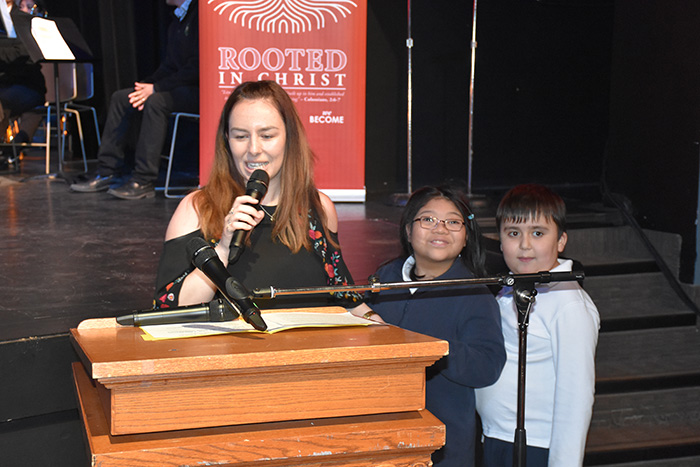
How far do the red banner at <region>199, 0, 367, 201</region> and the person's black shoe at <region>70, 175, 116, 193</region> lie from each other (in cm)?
105

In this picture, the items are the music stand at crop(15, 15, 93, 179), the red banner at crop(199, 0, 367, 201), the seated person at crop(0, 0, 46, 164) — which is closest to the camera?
the red banner at crop(199, 0, 367, 201)

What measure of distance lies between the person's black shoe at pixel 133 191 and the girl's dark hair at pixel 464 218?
3480mm

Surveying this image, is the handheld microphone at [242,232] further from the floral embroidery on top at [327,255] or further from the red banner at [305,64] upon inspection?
the red banner at [305,64]

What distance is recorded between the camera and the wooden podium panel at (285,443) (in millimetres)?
1060

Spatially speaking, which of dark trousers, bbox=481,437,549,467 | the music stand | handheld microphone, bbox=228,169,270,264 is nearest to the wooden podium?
handheld microphone, bbox=228,169,270,264

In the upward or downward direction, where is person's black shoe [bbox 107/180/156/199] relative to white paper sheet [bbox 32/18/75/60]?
downward

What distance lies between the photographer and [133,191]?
5281 millimetres

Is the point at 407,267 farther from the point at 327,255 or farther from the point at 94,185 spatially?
the point at 94,185

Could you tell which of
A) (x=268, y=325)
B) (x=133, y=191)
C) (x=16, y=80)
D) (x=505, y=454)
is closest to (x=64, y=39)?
(x=16, y=80)

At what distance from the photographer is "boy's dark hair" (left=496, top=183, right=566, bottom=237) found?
2.28m

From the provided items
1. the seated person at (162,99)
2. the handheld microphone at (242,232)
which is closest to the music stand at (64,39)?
the seated person at (162,99)

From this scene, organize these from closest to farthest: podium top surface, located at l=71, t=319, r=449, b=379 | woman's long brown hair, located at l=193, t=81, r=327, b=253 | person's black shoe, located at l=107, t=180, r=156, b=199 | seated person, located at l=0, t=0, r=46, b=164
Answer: podium top surface, located at l=71, t=319, r=449, b=379, woman's long brown hair, located at l=193, t=81, r=327, b=253, person's black shoe, located at l=107, t=180, r=156, b=199, seated person, located at l=0, t=0, r=46, b=164

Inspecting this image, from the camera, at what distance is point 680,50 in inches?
154

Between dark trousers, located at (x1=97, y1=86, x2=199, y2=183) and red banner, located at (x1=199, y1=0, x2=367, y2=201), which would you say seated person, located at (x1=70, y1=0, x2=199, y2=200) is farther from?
red banner, located at (x1=199, y1=0, x2=367, y2=201)
